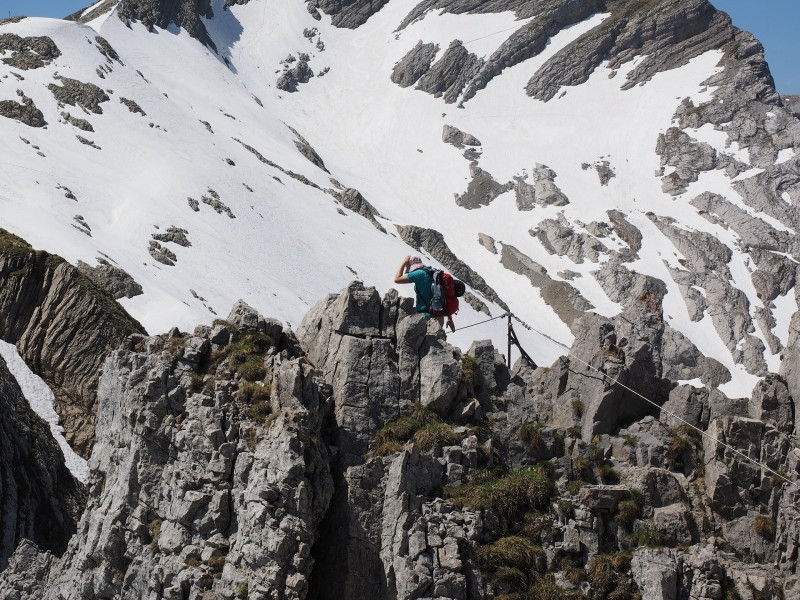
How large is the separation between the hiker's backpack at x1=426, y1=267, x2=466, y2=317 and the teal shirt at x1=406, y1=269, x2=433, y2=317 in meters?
0.09

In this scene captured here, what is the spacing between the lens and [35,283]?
54.7m

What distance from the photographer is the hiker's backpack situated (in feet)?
73.4

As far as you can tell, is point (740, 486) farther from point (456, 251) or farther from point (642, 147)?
point (642, 147)

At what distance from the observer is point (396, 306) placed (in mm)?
21156

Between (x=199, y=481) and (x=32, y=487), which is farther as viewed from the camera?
(x=32, y=487)

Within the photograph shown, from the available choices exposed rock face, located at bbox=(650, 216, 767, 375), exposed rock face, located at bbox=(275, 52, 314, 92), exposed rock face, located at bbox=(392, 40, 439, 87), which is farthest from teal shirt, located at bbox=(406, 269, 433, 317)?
exposed rock face, located at bbox=(392, 40, 439, 87)

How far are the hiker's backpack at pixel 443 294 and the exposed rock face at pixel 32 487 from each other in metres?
20.1

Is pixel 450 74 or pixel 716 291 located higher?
pixel 450 74

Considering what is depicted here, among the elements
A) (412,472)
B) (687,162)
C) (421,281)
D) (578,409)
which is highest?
(687,162)

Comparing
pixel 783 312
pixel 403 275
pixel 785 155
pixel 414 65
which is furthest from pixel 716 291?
pixel 403 275

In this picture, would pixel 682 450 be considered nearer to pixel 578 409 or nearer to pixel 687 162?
pixel 578 409

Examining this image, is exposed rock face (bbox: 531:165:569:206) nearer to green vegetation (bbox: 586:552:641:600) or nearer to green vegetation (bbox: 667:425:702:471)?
green vegetation (bbox: 667:425:702:471)

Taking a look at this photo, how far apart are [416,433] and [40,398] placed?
118 ft

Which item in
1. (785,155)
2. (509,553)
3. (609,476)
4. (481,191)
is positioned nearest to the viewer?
(509,553)
